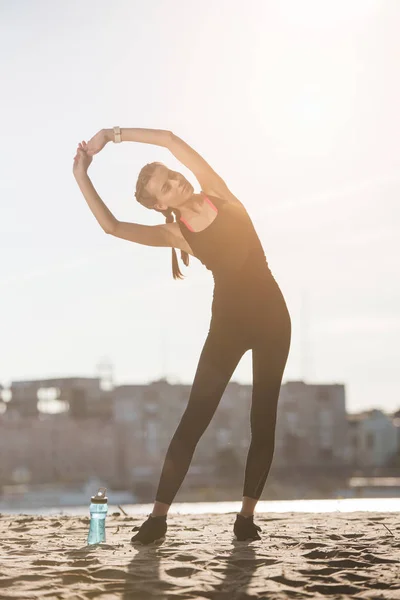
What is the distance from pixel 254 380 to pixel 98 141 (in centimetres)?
134

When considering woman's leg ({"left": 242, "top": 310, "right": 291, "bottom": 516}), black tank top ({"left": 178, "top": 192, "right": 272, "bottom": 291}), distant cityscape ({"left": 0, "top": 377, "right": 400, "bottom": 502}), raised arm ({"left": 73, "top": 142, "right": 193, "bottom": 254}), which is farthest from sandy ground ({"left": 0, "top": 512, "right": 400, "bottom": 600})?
distant cityscape ({"left": 0, "top": 377, "right": 400, "bottom": 502})

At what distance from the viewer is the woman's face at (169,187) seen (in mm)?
3855

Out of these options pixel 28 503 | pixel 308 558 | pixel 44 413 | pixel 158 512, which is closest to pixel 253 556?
pixel 308 558

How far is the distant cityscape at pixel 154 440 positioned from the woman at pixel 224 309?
63091 mm

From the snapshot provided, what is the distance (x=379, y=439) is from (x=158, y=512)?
7257cm

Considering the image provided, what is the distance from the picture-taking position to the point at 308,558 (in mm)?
3227

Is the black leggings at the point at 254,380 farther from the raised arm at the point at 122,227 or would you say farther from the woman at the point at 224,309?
the raised arm at the point at 122,227

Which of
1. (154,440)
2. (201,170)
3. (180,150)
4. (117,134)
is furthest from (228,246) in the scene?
(154,440)

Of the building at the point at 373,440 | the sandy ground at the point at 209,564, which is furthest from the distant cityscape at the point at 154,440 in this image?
the sandy ground at the point at 209,564

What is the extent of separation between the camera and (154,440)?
7100 cm

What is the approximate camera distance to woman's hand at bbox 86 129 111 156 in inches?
160

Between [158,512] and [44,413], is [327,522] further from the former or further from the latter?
[44,413]

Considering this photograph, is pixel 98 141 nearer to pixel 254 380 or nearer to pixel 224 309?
pixel 224 309

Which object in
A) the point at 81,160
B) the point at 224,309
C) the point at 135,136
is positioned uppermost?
the point at 135,136
